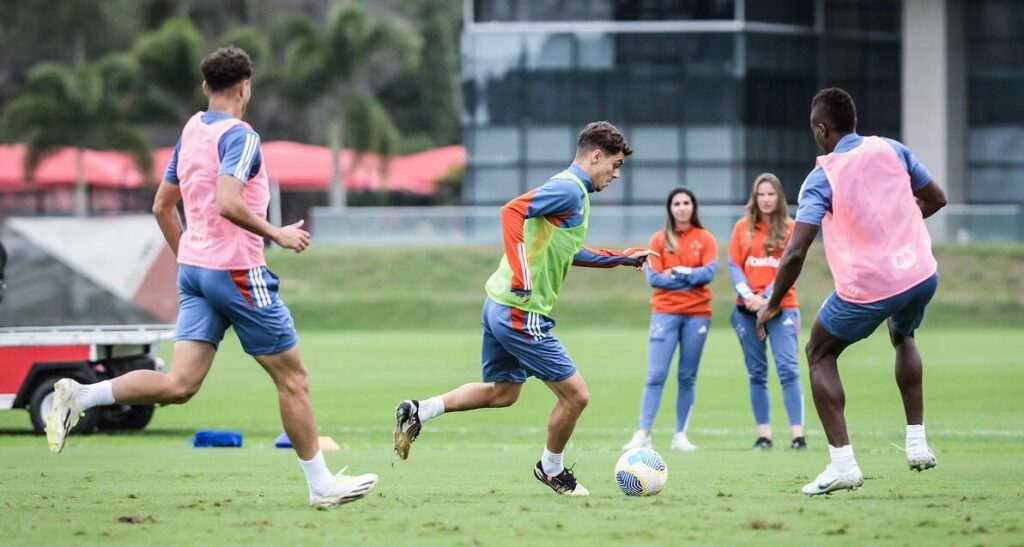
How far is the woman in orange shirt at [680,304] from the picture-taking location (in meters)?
A: 14.1

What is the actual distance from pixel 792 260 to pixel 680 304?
4.88 metres

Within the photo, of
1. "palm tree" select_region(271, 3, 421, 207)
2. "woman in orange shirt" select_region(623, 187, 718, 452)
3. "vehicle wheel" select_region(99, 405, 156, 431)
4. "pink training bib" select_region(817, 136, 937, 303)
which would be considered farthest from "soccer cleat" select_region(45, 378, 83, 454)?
"palm tree" select_region(271, 3, 421, 207)

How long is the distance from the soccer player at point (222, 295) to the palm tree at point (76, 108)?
4810 cm

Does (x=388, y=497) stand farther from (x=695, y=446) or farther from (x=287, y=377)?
(x=695, y=446)

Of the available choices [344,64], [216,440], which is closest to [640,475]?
[216,440]

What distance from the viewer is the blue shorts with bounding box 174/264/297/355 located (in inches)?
333

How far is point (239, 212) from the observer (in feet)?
26.9

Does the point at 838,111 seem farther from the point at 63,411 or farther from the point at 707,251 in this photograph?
the point at 707,251

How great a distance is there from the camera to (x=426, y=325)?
4000 centimetres

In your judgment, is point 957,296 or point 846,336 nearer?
point 846,336

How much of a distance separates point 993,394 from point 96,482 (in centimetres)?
1352

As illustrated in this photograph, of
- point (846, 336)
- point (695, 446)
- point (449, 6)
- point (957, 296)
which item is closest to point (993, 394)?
point (695, 446)

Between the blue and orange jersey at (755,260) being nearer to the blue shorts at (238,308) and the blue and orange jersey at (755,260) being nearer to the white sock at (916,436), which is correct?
the white sock at (916,436)

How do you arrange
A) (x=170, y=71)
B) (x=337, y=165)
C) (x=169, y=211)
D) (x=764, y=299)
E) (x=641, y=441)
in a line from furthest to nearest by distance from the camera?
(x=337, y=165) < (x=170, y=71) < (x=764, y=299) < (x=641, y=441) < (x=169, y=211)
